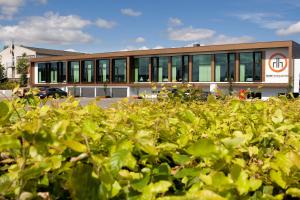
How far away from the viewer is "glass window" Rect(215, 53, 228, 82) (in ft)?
164

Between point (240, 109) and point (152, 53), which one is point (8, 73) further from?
point (240, 109)

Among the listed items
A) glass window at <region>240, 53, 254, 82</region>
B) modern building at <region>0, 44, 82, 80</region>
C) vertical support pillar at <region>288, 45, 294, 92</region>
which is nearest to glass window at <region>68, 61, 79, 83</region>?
glass window at <region>240, 53, 254, 82</region>

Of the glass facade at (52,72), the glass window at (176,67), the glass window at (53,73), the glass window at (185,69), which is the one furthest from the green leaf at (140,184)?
the glass window at (53,73)

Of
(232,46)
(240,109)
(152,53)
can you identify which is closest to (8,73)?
(152,53)

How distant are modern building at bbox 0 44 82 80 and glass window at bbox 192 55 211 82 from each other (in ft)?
178

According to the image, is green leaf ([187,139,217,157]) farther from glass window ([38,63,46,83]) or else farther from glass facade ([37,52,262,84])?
glass window ([38,63,46,83])

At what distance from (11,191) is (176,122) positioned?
130 cm

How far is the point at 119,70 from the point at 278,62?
22.0 metres

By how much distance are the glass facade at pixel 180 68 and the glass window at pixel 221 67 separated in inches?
162

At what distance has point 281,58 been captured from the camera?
151 ft

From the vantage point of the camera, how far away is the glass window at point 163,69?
2145 inches

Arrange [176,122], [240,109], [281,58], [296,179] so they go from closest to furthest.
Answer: [296,179], [176,122], [240,109], [281,58]

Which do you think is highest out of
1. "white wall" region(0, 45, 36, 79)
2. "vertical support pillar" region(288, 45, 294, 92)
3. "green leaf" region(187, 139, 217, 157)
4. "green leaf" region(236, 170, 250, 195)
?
"white wall" region(0, 45, 36, 79)

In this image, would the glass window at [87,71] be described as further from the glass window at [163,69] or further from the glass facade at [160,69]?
the glass window at [163,69]
